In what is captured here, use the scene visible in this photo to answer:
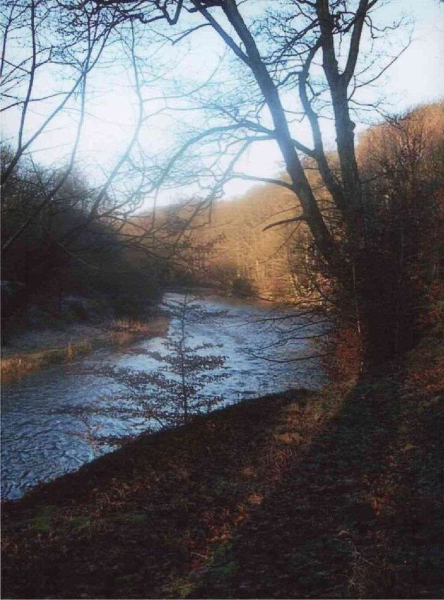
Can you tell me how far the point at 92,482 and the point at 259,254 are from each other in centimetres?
2872

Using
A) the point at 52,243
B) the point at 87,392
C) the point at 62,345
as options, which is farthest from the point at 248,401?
the point at 62,345

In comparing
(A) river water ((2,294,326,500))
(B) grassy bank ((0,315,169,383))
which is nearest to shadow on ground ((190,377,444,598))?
(A) river water ((2,294,326,500))

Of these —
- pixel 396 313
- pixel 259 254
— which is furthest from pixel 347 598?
Answer: pixel 259 254

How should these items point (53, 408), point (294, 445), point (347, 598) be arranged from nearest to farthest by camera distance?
1. point (347, 598)
2. point (294, 445)
3. point (53, 408)

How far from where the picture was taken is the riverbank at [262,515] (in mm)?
3621

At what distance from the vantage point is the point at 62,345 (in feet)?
71.4

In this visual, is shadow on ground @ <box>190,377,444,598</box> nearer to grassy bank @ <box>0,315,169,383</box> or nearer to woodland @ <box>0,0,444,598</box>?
woodland @ <box>0,0,444,598</box>

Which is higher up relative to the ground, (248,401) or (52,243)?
(52,243)

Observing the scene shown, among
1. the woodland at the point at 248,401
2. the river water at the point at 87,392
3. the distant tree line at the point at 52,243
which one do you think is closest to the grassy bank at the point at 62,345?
the river water at the point at 87,392

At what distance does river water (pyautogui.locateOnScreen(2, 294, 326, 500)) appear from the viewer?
9.77 m

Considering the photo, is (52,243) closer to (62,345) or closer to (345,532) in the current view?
(345,532)

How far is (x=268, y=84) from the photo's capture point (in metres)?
8.65

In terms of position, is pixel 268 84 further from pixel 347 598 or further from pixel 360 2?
pixel 347 598

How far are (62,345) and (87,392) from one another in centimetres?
Result: 761
